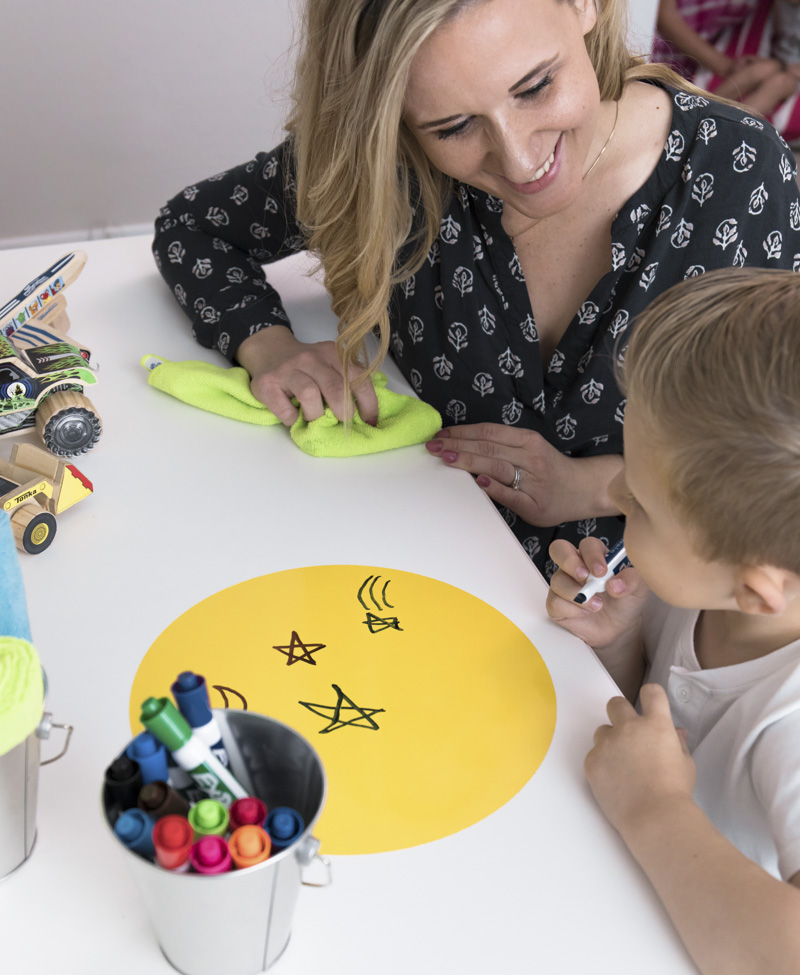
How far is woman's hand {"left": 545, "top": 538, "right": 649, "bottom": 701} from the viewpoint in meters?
0.80

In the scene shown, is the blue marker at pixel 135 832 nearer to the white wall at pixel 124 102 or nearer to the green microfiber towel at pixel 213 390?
the green microfiber towel at pixel 213 390

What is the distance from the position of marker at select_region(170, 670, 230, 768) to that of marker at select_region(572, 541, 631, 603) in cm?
40

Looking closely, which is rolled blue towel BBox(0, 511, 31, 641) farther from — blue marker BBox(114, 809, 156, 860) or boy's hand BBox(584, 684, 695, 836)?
boy's hand BBox(584, 684, 695, 836)

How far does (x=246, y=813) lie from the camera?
1.51 ft

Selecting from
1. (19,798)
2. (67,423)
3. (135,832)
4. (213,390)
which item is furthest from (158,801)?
(213,390)

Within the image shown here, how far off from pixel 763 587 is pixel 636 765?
157mm

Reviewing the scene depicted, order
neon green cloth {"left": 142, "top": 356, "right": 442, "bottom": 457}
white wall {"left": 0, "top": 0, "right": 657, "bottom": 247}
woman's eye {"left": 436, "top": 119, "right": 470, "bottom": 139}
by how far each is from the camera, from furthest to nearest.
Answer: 1. white wall {"left": 0, "top": 0, "right": 657, "bottom": 247}
2. neon green cloth {"left": 142, "top": 356, "right": 442, "bottom": 457}
3. woman's eye {"left": 436, "top": 119, "right": 470, "bottom": 139}

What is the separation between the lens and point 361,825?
61cm

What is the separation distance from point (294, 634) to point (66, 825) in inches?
9.3

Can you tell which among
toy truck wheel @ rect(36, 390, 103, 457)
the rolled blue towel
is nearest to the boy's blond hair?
the rolled blue towel

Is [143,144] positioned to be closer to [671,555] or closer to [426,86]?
[426,86]

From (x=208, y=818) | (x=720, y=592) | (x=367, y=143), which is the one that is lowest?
(x=720, y=592)

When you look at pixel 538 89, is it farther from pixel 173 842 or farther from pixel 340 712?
pixel 173 842

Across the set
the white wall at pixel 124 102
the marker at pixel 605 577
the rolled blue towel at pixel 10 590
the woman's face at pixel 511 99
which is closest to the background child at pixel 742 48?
the white wall at pixel 124 102
